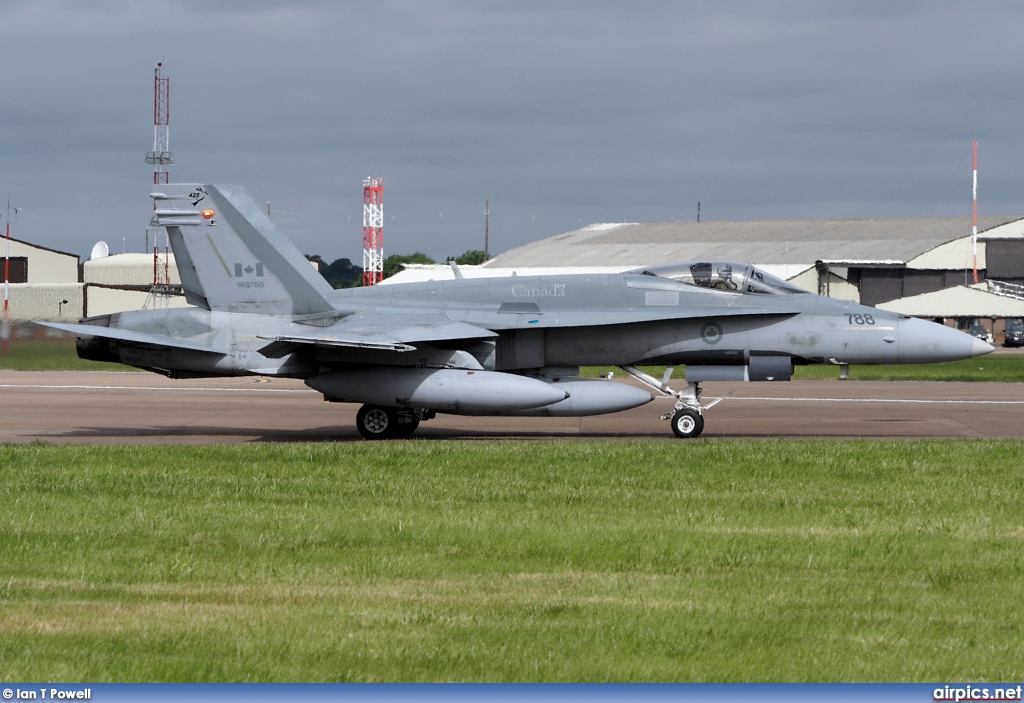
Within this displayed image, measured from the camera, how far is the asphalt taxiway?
20.1m

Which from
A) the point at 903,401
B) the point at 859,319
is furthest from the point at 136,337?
the point at 903,401

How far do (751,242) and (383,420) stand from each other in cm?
6664

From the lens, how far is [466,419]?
23500 millimetres

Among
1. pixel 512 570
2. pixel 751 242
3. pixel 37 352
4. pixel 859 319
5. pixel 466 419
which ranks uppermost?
pixel 751 242

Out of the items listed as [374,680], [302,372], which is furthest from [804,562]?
[302,372]

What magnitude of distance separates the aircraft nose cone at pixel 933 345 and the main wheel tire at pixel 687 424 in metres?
3.07

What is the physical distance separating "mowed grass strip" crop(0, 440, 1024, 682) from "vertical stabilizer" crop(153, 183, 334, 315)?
222 inches

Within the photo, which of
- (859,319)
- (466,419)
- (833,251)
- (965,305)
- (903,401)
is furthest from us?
(833,251)

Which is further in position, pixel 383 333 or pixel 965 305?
pixel 965 305

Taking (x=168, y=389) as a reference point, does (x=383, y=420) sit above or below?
below

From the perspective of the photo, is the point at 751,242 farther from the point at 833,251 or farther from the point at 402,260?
the point at 402,260

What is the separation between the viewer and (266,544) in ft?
29.9

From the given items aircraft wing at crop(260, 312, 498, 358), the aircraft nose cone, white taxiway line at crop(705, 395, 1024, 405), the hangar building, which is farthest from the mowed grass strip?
the hangar building

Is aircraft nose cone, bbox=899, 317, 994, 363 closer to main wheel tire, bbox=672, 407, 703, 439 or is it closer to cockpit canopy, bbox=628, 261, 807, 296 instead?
cockpit canopy, bbox=628, 261, 807, 296
